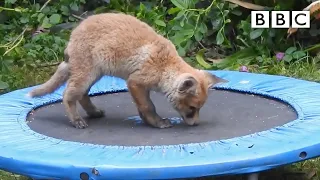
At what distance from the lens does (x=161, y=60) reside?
12.6 feet

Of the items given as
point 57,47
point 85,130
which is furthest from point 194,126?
point 57,47

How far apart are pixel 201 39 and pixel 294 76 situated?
1071 mm

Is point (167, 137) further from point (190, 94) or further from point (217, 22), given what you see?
point (217, 22)

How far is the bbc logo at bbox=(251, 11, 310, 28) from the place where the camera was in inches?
244

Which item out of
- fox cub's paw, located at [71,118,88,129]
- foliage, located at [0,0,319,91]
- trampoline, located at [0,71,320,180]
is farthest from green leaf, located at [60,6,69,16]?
fox cub's paw, located at [71,118,88,129]

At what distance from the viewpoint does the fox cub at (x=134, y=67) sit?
3.79m

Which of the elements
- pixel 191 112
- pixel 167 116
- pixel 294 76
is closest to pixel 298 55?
pixel 294 76

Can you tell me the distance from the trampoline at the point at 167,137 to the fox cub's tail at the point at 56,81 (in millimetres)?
184

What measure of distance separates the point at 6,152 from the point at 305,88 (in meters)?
2.27

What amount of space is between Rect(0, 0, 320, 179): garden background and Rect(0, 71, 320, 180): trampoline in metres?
1.13

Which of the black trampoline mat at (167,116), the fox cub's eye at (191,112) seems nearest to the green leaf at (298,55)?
the black trampoline mat at (167,116)

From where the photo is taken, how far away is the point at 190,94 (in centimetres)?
371

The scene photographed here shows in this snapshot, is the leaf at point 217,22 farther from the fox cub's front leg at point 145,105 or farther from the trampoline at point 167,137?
the fox cub's front leg at point 145,105

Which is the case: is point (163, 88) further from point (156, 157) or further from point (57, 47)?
point (57, 47)
